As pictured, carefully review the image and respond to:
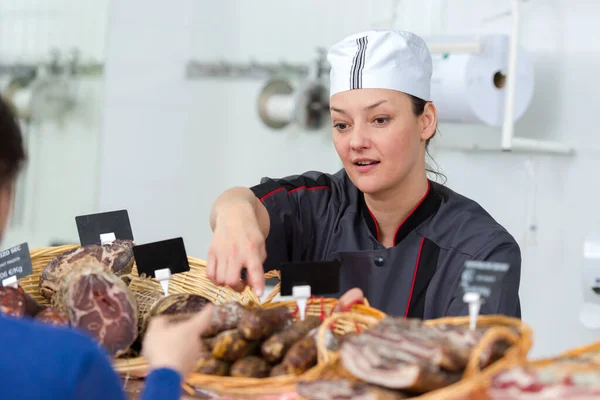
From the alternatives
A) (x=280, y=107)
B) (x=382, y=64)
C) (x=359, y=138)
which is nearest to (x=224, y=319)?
(x=359, y=138)

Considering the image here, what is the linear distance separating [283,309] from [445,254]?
499mm

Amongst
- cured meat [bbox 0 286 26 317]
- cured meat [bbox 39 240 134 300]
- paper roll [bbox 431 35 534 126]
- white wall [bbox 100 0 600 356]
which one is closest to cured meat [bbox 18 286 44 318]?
cured meat [bbox 0 286 26 317]

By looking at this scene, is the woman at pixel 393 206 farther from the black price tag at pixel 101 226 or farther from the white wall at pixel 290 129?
the white wall at pixel 290 129

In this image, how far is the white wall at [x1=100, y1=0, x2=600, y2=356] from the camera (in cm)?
304

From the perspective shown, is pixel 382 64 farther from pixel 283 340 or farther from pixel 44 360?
pixel 44 360

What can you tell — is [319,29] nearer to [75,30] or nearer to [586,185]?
[75,30]

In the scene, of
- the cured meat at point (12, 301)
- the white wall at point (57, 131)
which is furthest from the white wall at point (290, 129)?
the cured meat at point (12, 301)

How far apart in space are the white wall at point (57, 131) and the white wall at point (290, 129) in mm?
99

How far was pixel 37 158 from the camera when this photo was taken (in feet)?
12.4

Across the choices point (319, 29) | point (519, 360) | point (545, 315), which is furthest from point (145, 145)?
point (519, 360)

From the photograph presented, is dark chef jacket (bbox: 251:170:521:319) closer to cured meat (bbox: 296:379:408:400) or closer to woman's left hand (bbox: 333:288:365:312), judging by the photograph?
woman's left hand (bbox: 333:288:365:312)

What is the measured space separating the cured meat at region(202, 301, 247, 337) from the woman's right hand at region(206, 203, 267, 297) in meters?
0.08

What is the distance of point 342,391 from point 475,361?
18 cm

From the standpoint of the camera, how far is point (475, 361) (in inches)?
40.9
